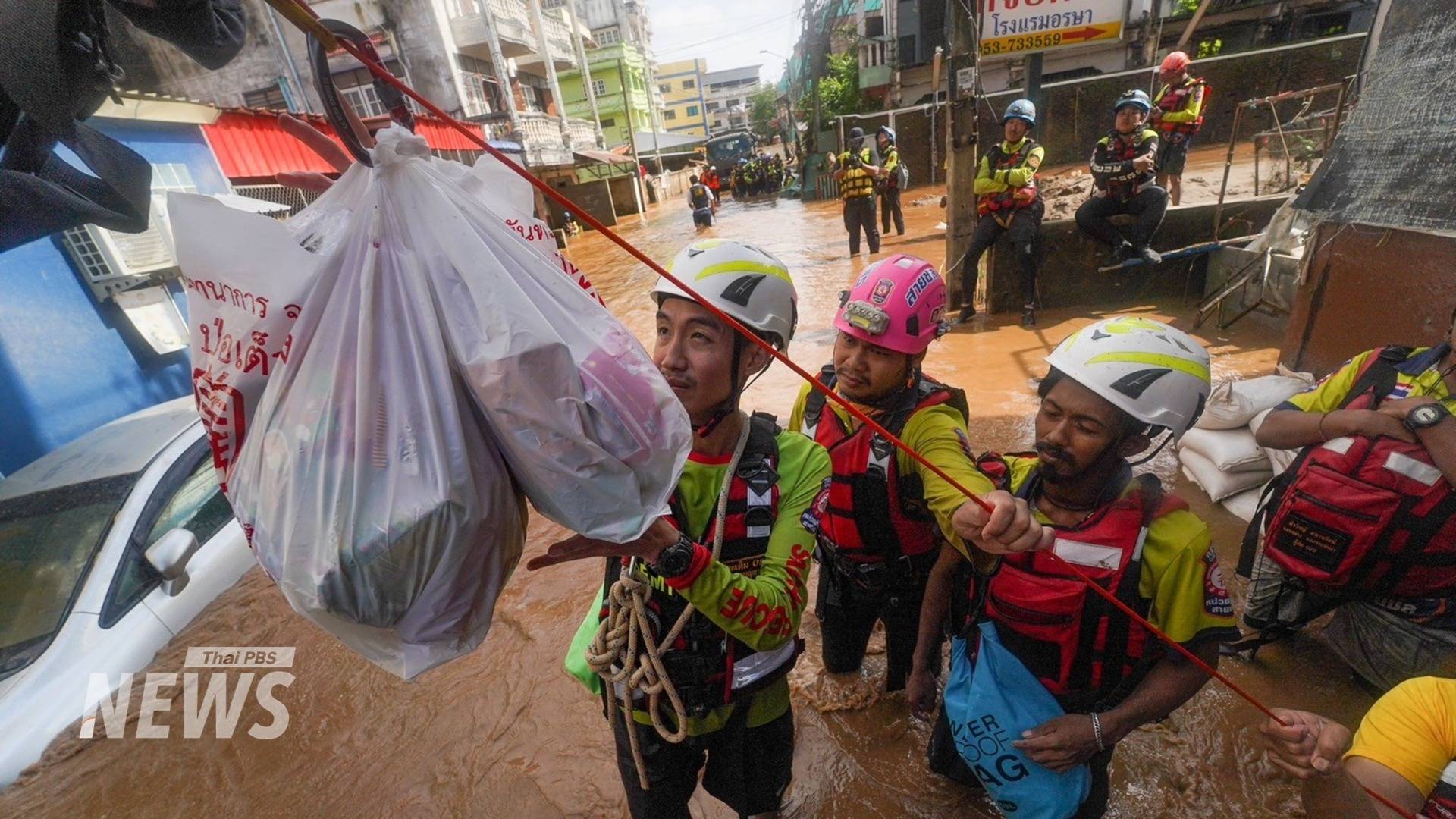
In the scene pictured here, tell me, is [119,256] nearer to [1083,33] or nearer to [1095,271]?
[1083,33]

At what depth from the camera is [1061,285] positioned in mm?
6664

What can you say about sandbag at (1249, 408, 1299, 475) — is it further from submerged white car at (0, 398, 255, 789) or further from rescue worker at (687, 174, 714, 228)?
rescue worker at (687, 174, 714, 228)

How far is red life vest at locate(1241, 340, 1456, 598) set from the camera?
186cm

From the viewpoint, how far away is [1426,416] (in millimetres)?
1814

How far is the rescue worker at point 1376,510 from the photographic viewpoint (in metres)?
1.86

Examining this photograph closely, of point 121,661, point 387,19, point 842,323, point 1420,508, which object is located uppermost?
point 387,19

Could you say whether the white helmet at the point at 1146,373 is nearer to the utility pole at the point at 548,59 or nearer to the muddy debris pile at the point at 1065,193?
the muddy debris pile at the point at 1065,193

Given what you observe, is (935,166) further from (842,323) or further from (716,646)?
(716,646)

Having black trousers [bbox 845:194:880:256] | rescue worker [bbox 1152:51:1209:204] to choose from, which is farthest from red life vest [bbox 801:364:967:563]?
black trousers [bbox 845:194:880:256]

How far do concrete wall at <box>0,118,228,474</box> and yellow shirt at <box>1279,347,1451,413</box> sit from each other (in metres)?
9.43

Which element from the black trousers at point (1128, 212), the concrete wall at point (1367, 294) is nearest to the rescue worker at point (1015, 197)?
the black trousers at point (1128, 212)

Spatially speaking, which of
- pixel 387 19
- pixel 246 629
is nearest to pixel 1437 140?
pixel 246 629

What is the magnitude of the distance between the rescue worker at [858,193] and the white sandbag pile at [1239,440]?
757 cm

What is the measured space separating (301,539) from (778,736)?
1.51m
